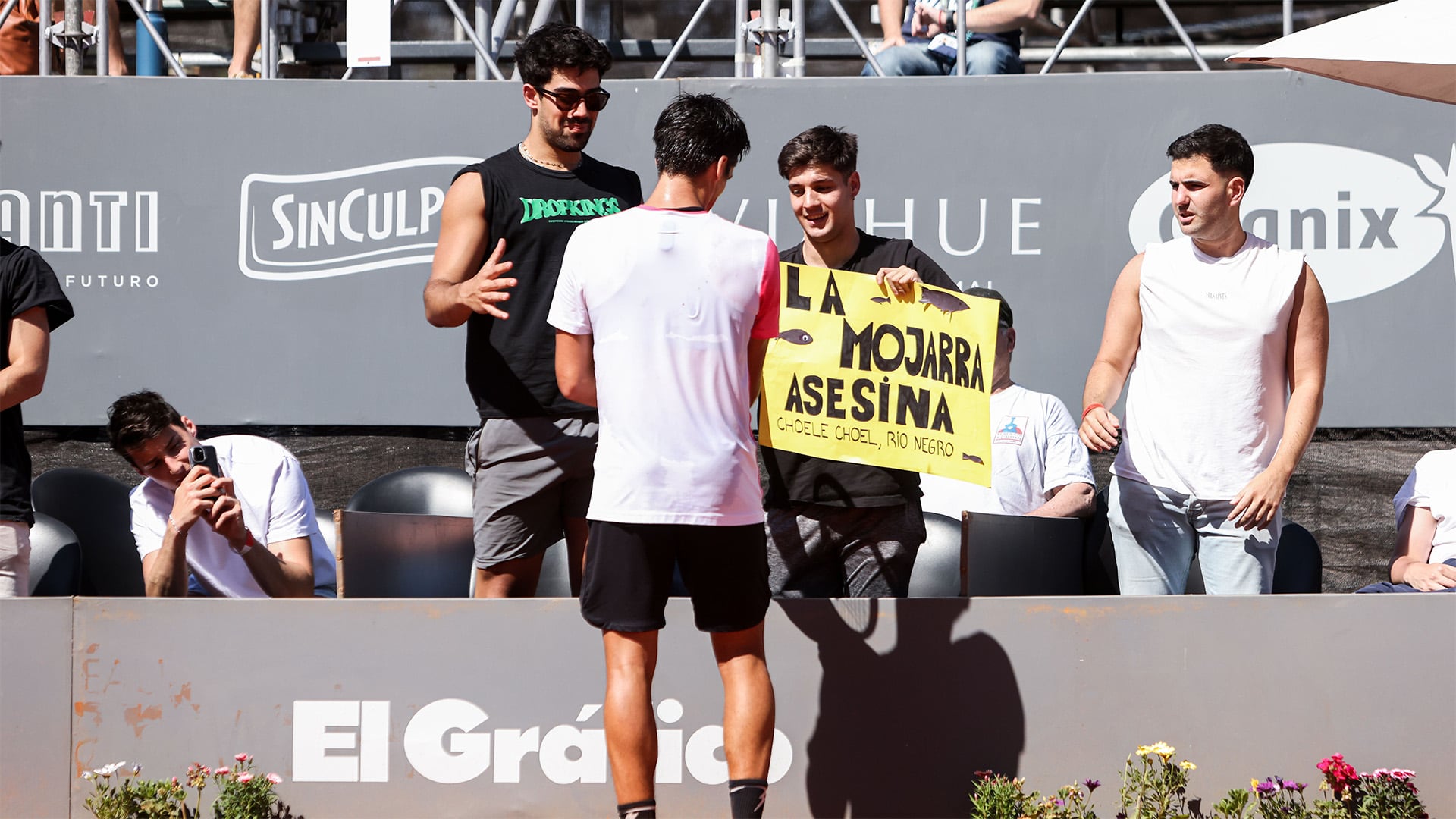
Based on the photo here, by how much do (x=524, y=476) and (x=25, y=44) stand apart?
4081 millimetres

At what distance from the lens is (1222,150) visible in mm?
3557

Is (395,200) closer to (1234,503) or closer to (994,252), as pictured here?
(994,252)

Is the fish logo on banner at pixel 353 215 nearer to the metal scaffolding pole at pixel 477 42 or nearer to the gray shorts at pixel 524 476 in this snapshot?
the metal scaffolding pole at pixel 477 42

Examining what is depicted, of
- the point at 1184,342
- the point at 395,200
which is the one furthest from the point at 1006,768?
the point at 395,200

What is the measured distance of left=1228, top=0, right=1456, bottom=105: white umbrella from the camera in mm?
3635

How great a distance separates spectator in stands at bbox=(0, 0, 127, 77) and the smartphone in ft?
9.43

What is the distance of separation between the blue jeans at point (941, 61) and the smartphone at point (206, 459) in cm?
315

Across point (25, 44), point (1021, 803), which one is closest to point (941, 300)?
point (1021, 803)

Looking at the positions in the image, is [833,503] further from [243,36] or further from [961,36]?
[243,36]

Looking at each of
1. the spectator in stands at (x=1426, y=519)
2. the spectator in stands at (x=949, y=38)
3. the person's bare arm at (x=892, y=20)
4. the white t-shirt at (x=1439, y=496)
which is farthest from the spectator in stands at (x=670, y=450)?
the person's bare arm at (x=892, y=20)

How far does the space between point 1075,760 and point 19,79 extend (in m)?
4.72

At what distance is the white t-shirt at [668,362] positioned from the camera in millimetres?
2770

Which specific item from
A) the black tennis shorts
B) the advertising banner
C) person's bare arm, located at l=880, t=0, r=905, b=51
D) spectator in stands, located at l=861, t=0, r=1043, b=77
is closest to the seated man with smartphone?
the black tennis shorts

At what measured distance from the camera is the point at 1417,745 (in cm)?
315
